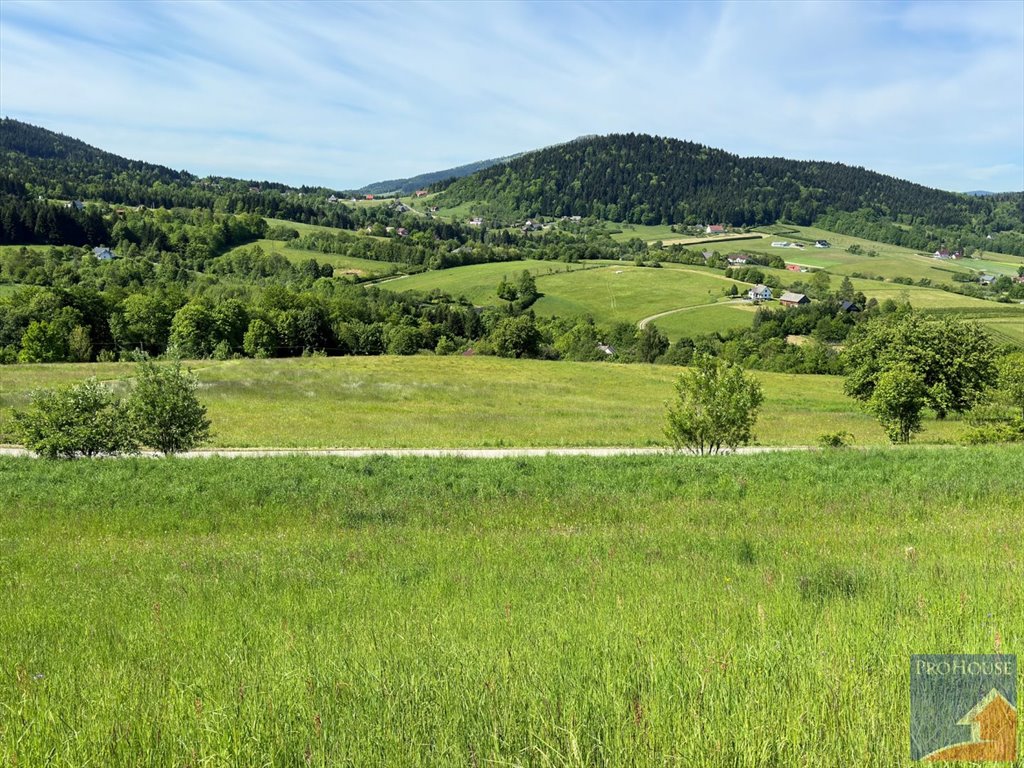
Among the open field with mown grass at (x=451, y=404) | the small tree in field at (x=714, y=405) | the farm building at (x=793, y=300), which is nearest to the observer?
the small tree in field at (x=714, y=405)

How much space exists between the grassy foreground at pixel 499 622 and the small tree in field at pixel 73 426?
1037 centimetres

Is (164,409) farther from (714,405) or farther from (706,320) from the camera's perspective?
(706,320)

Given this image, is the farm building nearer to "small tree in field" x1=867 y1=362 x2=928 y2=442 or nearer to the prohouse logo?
"small tree in field" x1=867 y1=362 x2=928 y2=442

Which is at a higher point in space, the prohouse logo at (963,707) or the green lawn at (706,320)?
the prohouse logo at (963,707)

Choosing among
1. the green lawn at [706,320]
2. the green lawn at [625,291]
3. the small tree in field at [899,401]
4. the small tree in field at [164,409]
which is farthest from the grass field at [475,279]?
the small tree in field at [164,409]

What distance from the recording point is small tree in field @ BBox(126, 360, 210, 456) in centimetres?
2617

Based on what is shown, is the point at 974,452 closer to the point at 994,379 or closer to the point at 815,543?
the point at 815,543

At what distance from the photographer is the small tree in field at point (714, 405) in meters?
27.4

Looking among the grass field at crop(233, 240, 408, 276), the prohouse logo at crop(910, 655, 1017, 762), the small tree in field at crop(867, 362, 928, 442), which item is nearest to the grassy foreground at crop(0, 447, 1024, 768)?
the prohouse logo at crop(910, 655, 1017, 762)

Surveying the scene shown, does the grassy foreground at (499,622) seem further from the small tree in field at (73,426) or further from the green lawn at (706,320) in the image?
the green lawn at (706,320)

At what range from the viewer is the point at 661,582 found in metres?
7.04

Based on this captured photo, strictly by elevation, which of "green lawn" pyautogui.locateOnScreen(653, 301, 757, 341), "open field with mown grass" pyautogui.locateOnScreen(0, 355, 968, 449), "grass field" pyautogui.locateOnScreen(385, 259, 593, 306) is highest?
"grass field" pyautogui.locateOnScreen(385, 259, 593, 306)

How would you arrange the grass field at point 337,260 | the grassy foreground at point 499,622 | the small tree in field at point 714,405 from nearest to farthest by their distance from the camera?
the grassy foreground at point 499,622 < the small tree in field at point 714,405 < the grass field at point 337,260

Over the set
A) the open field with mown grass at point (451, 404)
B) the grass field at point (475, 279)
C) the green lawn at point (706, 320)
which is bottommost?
the open field with mown grass at point (451, 404)
